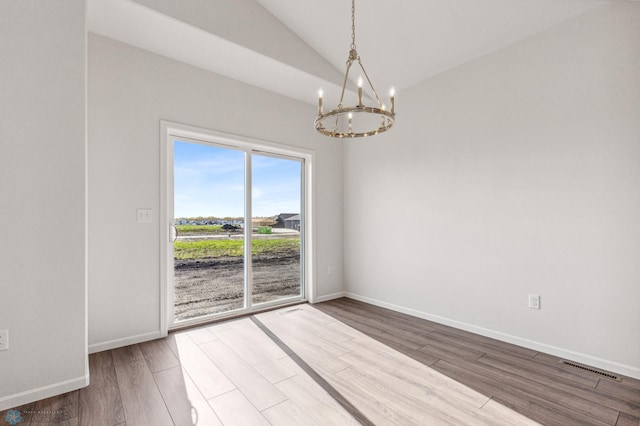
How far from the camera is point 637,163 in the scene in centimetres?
230

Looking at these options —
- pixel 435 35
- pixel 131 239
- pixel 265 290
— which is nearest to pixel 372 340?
pixel 265 290

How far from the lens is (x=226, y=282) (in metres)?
3.68

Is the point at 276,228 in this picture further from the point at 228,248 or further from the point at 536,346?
the point at 536,346

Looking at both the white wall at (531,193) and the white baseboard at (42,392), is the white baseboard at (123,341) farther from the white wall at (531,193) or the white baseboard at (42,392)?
the white wall at (531,193)

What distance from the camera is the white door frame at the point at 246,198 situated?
308 centimetres

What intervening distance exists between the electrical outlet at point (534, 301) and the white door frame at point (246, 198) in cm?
248

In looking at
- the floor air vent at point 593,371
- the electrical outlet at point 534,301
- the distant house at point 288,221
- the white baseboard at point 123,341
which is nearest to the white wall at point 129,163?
the white baseboard at point 123,341

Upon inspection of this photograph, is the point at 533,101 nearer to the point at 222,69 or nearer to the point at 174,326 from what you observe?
the point at 222,69

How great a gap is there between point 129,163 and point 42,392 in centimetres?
184

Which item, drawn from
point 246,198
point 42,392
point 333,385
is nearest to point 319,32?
point 246,198

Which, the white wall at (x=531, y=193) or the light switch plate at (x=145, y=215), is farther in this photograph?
the light switch plate at (x=145, y=215)

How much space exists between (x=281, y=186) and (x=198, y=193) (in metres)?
1.10

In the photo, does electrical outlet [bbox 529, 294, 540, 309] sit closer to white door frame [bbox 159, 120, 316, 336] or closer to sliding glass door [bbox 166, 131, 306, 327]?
white door frame [bbox 159, 120, 316, 336]

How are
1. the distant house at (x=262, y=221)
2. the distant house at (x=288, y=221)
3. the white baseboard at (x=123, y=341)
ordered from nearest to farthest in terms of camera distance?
the white baseboard at (x=123, y=341) < the distant house at (x=262, y=221) < the distant house at (x=288, y=221)
